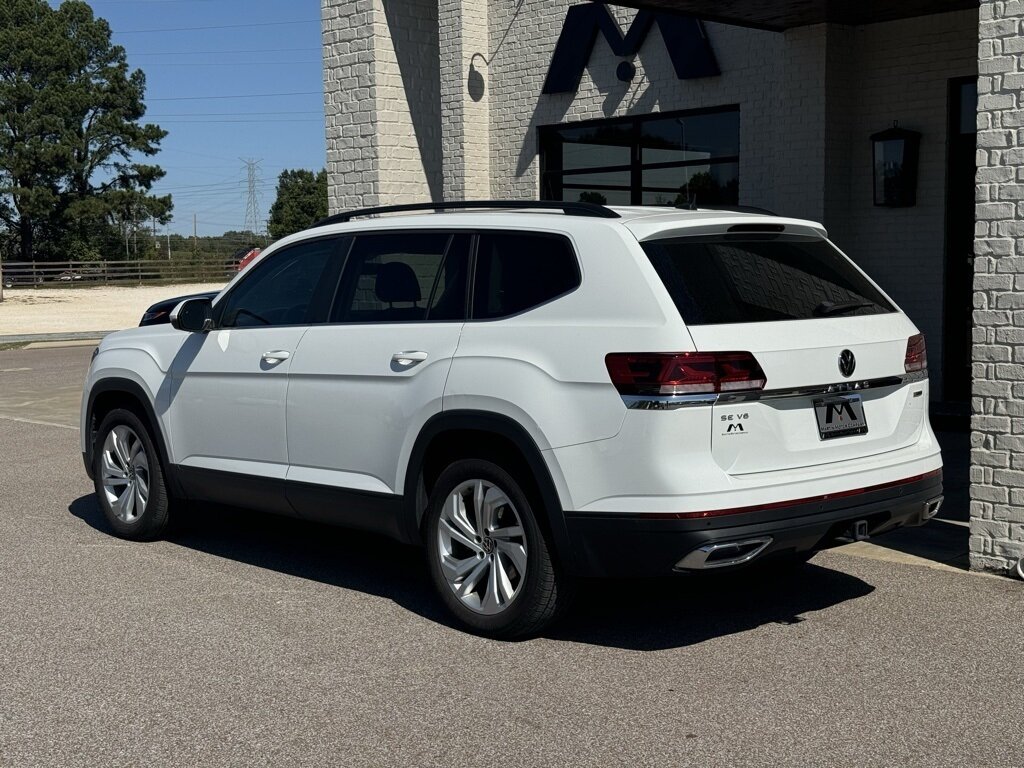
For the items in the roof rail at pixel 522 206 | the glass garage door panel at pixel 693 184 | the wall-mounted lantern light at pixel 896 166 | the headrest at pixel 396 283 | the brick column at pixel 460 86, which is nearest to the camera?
the roof rail at pixel 522 206

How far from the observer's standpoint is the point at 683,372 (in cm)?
507

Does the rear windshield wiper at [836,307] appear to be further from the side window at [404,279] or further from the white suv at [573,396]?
the side window at [404,279]

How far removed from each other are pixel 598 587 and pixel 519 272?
1814 mm

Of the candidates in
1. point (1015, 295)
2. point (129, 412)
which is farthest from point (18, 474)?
point (1015, 295)

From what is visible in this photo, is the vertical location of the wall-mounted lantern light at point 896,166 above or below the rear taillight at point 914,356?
above

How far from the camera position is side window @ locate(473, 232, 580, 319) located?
5629 mm

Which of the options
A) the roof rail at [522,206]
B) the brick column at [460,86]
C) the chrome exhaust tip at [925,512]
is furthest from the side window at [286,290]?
the brick column at [460,86]

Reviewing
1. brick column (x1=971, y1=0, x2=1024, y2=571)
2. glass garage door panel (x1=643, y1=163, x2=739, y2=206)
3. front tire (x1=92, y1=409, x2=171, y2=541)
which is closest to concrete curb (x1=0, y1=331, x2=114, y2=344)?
glass garage door panel (x1=643, y1=163, x2=739, y2=206)

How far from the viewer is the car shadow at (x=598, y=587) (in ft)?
19.5

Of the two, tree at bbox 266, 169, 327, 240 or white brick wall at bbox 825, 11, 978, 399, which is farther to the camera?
tree at bbox 266, 169, 327, 240

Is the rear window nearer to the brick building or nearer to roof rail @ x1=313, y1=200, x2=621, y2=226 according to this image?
roof rail @ x1=313, y1=200, x2=621, y2=226

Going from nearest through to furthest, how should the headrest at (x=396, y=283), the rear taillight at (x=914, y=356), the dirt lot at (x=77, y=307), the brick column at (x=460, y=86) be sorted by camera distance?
the rear taillight at (x=914, y=356) < the headrest at (x=396, y=283) < the brick column at (x=460, y=86) < the dirt lot at (x=77, y=307)

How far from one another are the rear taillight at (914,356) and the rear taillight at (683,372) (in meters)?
1.01

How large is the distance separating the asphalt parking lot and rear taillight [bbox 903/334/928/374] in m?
1.14
